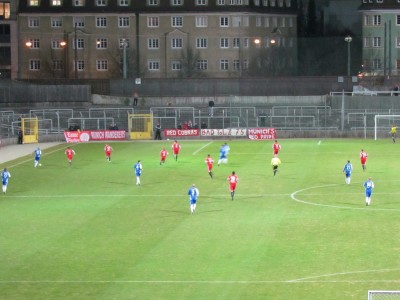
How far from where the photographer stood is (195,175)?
6109cm

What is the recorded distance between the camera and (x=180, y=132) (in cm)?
9088

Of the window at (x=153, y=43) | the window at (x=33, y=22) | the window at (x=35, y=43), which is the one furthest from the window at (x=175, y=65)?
the window at (x=33, y=22)

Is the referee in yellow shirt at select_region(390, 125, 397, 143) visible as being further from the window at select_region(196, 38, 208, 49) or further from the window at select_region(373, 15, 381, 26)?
the window at select_region(373, 15, 381, 26)

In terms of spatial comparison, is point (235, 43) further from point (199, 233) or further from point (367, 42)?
point (199, 233)

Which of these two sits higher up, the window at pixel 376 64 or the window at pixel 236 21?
the window at pixel 236 21

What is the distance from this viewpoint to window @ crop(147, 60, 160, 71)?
142 m

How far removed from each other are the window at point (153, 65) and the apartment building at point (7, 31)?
19819mm

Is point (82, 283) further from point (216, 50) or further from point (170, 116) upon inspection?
point (216, 50)

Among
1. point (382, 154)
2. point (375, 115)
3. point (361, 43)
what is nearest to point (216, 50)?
point (361, 43)

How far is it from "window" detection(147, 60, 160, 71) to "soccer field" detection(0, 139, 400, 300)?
247ft

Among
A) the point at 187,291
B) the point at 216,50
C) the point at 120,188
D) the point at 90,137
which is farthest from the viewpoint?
the point at 216,50

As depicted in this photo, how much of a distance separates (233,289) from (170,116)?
69119mm

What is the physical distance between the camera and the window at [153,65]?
466 feet

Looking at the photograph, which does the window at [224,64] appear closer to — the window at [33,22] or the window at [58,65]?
the window at [58,65]
